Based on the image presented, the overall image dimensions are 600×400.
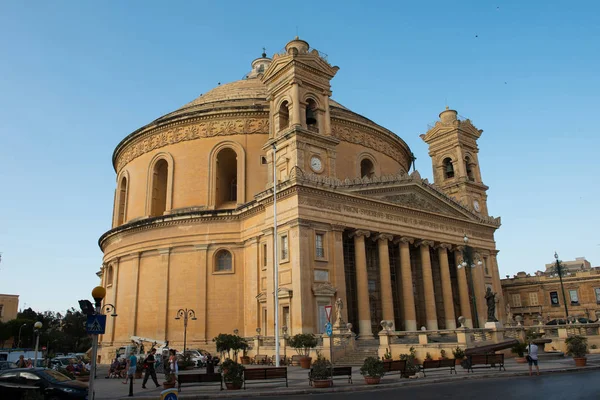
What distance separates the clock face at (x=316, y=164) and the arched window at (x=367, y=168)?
35.3 ft

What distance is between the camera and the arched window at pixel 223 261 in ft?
117

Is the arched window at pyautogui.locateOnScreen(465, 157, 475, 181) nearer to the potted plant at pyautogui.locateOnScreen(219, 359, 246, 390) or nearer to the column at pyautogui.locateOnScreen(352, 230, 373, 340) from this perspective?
the column at pyautogui.locateOnScreen(352, 230, 373, 340)

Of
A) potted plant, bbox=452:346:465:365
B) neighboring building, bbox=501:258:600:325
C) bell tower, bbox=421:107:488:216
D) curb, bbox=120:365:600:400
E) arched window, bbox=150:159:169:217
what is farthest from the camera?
neighboring building, bbox=501:258:600:325

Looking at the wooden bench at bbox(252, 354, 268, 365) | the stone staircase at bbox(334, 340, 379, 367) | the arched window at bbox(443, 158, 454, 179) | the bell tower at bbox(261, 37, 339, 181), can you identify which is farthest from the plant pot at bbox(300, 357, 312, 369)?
the arched window at bbox(443, 158, 454, 179)

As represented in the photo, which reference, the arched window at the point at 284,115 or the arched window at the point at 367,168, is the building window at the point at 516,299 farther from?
the arched window at the point at 284,115

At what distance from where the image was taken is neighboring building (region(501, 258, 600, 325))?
53.2 m

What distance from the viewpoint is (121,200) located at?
45.5m

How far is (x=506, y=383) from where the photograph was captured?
16172 millimetres

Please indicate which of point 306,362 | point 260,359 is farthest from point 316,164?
point 306,362

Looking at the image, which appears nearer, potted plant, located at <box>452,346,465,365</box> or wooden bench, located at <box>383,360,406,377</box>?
wooden bench, located at <box>383,360,406,377</box>

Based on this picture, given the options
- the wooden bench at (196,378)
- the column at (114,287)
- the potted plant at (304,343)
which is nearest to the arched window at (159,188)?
the column at (114,287)

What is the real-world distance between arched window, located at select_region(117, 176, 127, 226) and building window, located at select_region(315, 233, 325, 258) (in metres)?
22.4

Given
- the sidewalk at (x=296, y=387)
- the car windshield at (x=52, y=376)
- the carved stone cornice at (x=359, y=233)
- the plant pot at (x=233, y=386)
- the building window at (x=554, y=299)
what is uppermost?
the carved stone cornice at (x=359, y=233)

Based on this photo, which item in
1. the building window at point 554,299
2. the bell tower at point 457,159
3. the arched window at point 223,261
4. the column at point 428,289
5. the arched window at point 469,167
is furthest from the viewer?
the building window at point 554,299
